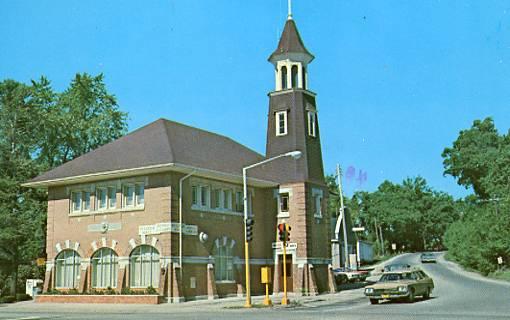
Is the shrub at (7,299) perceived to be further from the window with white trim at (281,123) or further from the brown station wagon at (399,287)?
the brown station wagon at (399,287)

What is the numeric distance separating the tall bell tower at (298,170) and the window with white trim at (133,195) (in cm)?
1000

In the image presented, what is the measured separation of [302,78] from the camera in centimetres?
4634

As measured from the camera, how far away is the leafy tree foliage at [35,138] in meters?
46.0

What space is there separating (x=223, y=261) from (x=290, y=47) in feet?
51.4

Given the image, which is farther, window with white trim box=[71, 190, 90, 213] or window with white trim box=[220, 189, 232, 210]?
window with white trim box=[220, 189, 232, 210]

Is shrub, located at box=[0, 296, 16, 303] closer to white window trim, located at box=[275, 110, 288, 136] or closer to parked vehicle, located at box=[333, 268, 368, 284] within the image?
white window trim, located at box=[275, 110, 288, 136]

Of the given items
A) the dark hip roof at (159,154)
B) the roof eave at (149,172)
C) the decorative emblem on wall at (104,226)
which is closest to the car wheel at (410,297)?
the roof eave at (149,172)

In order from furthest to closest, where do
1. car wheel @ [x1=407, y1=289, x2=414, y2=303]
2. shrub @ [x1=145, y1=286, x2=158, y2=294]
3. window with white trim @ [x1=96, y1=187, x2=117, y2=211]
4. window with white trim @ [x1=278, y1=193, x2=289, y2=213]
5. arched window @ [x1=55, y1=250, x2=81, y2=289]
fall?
window with white trim @ [x1=278, y1=193, x2=289, y2=213], arched window @ [x1=55, y1=250, x2=81, y2=289], window with white trim @ [x1=96, y1=187, x2=117, y2=211], shrub @ [x1=145, y1=286, x2=158, y2=294], car wheel @ [x1=407, y1=289, x2=414, y2=303]

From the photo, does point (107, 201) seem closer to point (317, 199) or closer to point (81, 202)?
point (81, 202)

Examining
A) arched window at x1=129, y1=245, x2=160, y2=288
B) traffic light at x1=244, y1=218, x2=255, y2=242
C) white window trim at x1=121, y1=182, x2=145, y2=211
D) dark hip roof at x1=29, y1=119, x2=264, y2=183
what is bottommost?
arched window at x1=129, y1=245, x2=160, y2=288

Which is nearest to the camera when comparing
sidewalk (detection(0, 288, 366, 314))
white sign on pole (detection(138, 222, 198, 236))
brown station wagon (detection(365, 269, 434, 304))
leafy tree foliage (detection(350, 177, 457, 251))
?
brown station wagon (detection(365, 269, 434, 304))

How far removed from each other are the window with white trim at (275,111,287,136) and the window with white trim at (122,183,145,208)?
11.8 metres

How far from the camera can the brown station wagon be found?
3006 cm

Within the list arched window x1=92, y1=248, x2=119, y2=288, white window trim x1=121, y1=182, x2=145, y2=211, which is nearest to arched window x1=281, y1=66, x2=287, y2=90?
white window trim x1=121, y1=182, x2=145, y2=211
